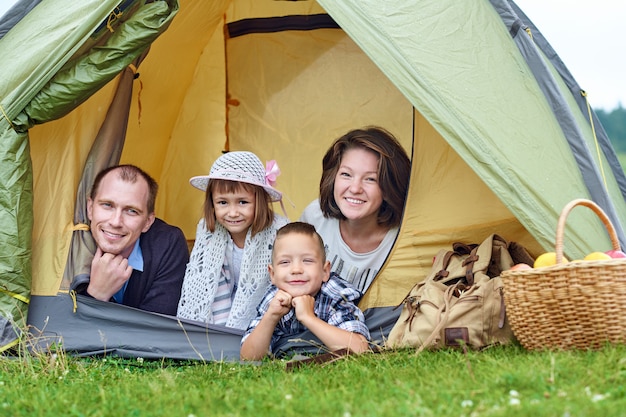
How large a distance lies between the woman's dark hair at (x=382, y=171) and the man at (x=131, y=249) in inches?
30.2

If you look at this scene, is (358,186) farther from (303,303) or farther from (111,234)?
(111,234)

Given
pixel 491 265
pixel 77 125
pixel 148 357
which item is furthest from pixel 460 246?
pixel 77 125

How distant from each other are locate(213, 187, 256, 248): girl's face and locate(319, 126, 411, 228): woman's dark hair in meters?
0.40

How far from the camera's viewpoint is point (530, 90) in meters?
3.65

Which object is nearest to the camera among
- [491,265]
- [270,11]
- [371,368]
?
[371,368]

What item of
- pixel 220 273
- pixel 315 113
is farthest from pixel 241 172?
pixel 315 113

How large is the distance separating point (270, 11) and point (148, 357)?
2.30m

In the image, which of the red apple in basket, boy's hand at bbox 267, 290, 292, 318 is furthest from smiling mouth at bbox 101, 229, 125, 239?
the red apple in basket

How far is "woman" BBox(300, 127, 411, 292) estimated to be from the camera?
3996 mm

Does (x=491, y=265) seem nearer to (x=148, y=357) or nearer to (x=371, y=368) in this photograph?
(x=371, y=368)

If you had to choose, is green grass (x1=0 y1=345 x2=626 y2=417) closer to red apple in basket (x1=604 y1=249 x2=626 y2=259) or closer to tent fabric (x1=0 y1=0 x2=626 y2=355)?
red apple in basket (x1=604 y1=249 x2=626 y2=259)

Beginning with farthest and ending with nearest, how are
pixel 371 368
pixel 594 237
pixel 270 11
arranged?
pixel 270 11 < pixel 594 237 < pixel 371 368

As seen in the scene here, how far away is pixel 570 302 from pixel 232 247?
5.78ft

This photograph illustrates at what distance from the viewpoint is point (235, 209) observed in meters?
3.97
